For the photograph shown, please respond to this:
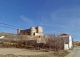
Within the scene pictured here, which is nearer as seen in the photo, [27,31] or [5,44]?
[5,44]

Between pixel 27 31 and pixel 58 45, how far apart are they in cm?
7840

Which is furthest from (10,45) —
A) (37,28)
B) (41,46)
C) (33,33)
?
(37,28)

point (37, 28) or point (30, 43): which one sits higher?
point (37, 28)

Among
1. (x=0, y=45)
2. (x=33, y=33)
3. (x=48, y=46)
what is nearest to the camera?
(x=48, y=46)

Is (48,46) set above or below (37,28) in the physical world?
below

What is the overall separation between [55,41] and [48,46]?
722 cm

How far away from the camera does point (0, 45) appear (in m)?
50.8

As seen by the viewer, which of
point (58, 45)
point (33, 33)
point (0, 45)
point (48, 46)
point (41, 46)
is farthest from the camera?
point (33, 33)

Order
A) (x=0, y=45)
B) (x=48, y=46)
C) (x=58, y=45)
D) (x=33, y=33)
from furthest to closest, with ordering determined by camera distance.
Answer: (x=33, y=33)
(x=0, y=45)
(x=48, y=46)
(x=58, y=45)

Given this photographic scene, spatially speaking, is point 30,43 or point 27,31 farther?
point 27,31

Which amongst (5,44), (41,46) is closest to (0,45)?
(5,44)

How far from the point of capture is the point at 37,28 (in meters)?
111

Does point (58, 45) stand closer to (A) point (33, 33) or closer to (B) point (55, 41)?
(B) point (55, 41)

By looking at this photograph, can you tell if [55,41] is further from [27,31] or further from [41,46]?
[27,31]
